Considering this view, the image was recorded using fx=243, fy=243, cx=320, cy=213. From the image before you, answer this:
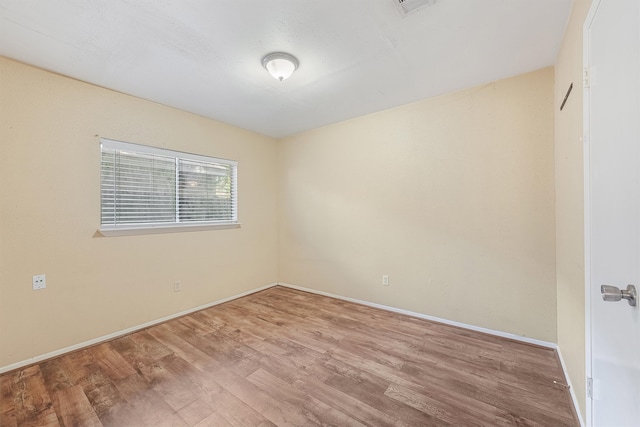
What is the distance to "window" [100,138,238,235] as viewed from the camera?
8.09ft

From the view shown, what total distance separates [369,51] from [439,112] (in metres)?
1.18

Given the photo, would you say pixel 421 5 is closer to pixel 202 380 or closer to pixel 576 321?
pixel 576 321

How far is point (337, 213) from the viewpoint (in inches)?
136

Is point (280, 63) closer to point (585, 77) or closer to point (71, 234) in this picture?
point (585, 77)

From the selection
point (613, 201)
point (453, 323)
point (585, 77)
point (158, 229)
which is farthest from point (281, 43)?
point (453, 323)

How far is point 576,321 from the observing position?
1478 millimetres

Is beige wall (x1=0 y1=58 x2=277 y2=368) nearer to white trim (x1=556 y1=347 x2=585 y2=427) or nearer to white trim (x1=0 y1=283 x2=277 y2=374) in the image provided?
white trim (x1=0 y1=283 x2=277 y2=374)

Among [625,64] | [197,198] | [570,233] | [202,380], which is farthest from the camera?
[197,198]

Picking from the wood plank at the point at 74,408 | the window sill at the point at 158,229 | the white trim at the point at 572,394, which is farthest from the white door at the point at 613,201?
the window sill at the point at 158,229

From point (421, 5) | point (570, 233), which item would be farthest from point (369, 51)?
point (570, 233)

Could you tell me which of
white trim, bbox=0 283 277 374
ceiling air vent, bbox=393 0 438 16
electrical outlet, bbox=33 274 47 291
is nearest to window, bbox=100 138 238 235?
electrical outlet, bbox=33 274 47 291

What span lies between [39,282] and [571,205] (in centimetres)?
405

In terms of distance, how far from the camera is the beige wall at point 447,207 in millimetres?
2168

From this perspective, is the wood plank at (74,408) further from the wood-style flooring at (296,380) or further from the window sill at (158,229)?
the window sill at (158,229)
